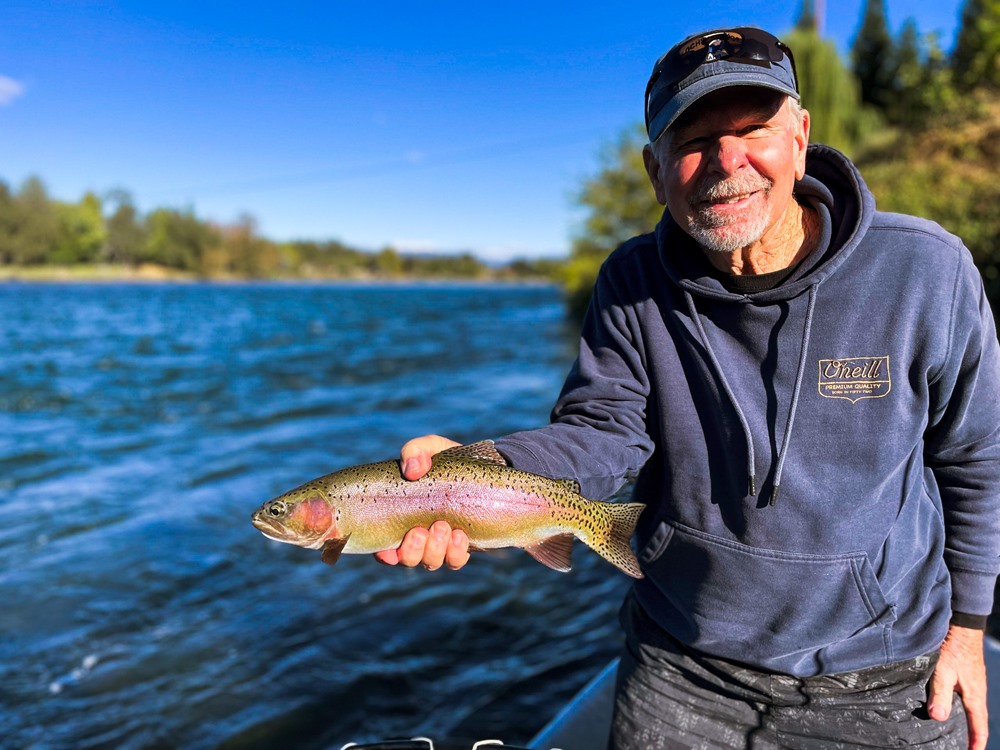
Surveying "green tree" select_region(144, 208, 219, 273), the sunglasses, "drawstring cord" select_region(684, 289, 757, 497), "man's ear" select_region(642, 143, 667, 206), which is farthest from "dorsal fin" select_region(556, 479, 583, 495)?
"green tree" select_region(144, 208, 219, 273)

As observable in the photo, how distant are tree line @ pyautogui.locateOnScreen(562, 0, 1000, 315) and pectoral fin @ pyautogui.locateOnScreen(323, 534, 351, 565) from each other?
500 inches

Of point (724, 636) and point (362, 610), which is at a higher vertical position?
point (724, 636)

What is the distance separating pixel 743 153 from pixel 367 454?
11.3m

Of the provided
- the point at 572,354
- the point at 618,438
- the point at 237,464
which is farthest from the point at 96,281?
the point at 618,438

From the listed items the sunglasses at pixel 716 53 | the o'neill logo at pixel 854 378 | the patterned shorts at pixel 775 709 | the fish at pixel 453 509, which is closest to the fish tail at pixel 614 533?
the fish at pixel 453 509

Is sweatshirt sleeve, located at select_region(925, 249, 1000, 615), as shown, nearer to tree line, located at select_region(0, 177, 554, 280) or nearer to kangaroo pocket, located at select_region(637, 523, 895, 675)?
kangaroo pocket, located at select_region(637, 523, 895, 675)

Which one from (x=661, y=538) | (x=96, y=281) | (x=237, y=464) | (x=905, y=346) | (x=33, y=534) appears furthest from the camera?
(x=96, y=281)

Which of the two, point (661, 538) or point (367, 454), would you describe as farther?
point (367, 454)

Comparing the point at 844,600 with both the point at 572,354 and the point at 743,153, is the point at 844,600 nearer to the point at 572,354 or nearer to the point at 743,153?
the point at 743,153

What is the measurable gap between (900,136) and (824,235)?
4122 cm

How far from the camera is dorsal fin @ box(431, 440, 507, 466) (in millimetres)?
2637

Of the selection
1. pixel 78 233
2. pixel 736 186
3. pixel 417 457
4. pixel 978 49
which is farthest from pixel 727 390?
pixel 78 233

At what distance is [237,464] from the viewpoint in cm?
1247

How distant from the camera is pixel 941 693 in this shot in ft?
Answer: 8.59
